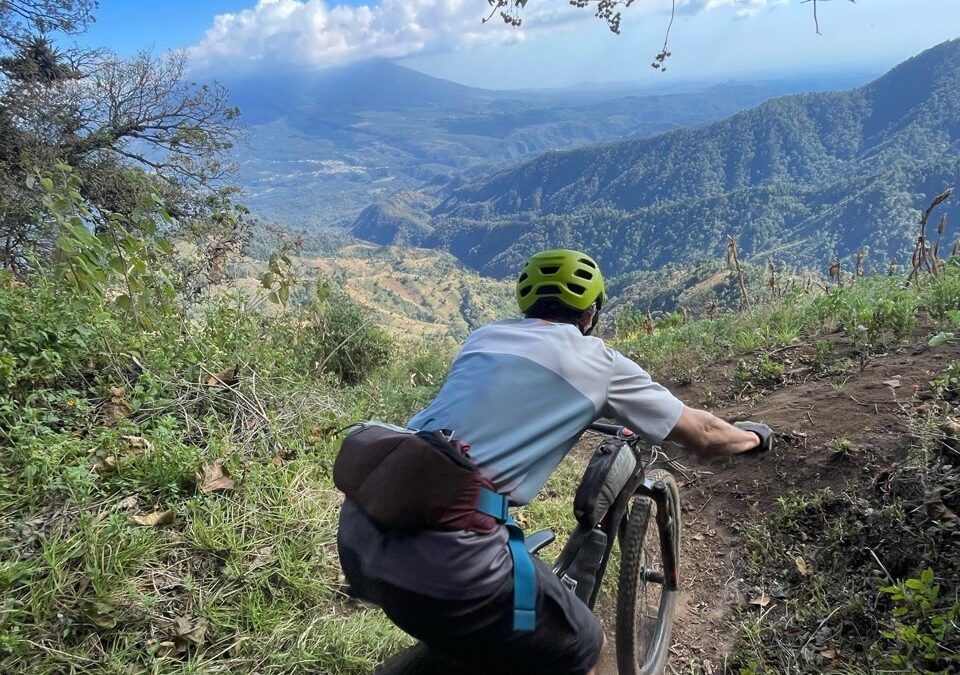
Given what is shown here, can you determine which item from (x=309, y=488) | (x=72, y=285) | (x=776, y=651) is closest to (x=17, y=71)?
(x=72, y=285)

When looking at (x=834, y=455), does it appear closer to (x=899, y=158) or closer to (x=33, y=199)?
(x=33, y=199)

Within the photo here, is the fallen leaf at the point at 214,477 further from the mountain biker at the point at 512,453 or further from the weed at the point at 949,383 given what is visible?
the weed at the point at 949,383

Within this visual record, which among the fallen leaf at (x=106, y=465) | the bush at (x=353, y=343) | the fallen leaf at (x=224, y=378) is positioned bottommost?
the bush at (x=353, y=343)

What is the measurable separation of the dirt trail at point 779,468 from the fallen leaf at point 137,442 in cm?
294

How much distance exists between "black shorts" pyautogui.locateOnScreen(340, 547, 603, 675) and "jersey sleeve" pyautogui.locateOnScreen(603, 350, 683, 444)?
0.63 metres

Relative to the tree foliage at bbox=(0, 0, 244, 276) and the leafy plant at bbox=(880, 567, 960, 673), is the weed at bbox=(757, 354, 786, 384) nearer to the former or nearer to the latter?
the leafy plant at bbox=(880, 567, 960, 673)

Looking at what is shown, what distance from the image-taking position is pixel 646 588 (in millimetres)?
3361

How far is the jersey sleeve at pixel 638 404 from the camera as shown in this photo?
2.16 m

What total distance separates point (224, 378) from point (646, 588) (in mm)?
3065

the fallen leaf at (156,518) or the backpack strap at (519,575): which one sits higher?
the backpack strap at (519,575)

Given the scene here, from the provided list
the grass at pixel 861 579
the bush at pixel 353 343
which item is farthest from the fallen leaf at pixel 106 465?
the bush at pixel 353 343

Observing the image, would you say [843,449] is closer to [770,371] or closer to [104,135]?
[770,371]

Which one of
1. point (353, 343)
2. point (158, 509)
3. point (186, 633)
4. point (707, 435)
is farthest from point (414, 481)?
point (353, 343)

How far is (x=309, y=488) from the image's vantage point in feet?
12.2
